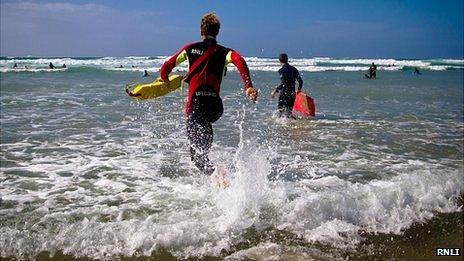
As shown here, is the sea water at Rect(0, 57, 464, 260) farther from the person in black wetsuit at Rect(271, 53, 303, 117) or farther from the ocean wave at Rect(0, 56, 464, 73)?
the ocean wave at Rect(0, 56, 464, 73)

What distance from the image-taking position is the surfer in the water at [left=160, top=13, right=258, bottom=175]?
4.88 metres

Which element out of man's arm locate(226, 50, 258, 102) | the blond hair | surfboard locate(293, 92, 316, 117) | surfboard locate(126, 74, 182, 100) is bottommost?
surfboard locate(293, 92, 316, 117)

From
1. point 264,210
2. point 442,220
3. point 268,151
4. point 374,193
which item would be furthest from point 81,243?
point 268,151

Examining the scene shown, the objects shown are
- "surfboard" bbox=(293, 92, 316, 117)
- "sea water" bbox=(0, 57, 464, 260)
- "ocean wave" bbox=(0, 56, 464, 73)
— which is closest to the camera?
"sea water" bbox=(0, 57, 464, 260)

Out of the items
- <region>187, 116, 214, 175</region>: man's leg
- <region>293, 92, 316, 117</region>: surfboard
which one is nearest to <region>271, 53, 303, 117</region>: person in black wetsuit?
<region>293, 92, 316, 117</region>: surfboard

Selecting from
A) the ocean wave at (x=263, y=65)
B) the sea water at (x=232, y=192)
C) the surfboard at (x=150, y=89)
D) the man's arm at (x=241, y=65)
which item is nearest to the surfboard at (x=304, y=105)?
the sea water at (x=232, y=192)

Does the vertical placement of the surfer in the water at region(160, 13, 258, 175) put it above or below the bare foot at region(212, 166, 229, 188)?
above

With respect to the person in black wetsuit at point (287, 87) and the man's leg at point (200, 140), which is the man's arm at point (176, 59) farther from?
the person in black wetsuit at point (287, 87)

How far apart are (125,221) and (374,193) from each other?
9.65 ft

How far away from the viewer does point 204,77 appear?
4.92 meters

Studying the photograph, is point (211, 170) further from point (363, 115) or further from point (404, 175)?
point (363, 115)

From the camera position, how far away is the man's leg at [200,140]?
5137 mm

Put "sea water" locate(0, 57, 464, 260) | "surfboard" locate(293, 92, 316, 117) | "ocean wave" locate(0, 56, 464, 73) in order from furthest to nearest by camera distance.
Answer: "ocean wave" locate(0, 56, 464, 73)
"surfboard" locate(293, 92, 316, 117)
"sea water" locate(0, 57, 464, 260)

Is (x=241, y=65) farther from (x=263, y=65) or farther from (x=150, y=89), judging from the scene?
(x=263, y=65)
